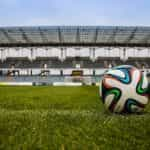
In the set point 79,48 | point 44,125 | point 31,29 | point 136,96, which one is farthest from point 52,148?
point 79,48

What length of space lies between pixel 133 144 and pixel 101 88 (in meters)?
3.44

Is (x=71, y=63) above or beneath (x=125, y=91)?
above

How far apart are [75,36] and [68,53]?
32.2 feet

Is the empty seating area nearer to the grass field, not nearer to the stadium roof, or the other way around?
the stadium roof

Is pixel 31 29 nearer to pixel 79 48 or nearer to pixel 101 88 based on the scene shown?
pixel 79 48

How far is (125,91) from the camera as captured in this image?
31.6 feet

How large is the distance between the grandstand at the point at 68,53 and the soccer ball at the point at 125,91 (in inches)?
2620

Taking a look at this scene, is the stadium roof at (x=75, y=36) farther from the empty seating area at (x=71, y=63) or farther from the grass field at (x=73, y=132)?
the grass field at (x=73, y=132)

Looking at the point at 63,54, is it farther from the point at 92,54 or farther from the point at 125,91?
the point at 125,91

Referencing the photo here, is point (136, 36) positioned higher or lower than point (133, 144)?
higher

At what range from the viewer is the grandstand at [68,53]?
80.0 m

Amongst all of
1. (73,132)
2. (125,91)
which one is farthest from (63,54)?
(73,132)

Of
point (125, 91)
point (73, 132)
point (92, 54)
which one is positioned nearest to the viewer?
point (73, 132)

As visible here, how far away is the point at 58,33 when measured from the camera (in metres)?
75.1
